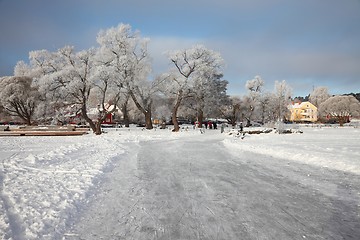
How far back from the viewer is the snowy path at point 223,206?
14.3ft

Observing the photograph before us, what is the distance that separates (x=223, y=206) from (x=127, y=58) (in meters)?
31.8

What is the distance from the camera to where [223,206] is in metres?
5.62

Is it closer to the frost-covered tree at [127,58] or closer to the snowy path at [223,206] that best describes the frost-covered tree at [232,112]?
the frost-covered tree at [127,58]

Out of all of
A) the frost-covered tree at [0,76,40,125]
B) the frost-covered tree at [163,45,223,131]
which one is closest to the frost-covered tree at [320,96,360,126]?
the frost-covered tree at [163,45,223,131]

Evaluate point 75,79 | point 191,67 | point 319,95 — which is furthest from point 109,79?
point 319,95

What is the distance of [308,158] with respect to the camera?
11.8 meters

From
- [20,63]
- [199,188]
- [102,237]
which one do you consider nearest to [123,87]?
[199,188]

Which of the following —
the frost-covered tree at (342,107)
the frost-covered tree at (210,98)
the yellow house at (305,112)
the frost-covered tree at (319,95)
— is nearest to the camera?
the frost-covered tree at (210,98)

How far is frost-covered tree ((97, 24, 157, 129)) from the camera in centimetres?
3491

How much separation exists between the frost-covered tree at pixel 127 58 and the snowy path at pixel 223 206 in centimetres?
2728

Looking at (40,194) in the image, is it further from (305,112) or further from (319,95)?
(319,95)

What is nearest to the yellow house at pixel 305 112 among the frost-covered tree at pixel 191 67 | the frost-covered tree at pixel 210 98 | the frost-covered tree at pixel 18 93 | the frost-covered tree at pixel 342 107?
the frost-covered tree at pixel 342 107

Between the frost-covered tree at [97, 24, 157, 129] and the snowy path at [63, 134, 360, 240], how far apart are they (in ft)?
89.5

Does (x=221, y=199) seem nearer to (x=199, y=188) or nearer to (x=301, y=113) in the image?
(x=199, y=188)
